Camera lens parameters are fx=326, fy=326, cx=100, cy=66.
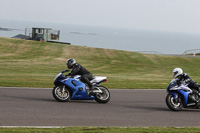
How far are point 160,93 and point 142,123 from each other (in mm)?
7117

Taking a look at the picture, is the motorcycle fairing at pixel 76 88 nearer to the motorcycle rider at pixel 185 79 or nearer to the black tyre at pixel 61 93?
the black tyre at pixel 61 93

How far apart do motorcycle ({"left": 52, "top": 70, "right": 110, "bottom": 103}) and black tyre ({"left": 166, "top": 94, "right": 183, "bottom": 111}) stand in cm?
241

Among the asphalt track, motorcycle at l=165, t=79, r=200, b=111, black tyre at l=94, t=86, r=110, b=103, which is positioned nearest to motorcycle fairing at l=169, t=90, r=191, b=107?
motorcycle at l=165, t=79, r=200, b=111

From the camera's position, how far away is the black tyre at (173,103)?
1085 cm

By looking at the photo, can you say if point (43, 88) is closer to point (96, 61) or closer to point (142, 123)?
point (142, 123)

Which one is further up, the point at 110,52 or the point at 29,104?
the point at 110,52

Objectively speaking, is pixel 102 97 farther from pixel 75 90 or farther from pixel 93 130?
pixel 93 130

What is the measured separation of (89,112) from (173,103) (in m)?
2.90

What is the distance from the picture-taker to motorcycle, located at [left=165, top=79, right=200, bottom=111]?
1087 centimetres

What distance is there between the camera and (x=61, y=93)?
39.4 feet

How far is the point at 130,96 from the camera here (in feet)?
46.6

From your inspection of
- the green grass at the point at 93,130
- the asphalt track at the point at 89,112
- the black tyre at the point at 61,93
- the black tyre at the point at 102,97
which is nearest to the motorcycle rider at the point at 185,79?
the asphalt track at the point at 89,112

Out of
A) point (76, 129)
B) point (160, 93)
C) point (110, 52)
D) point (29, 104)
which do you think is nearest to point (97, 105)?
point (29, 104)

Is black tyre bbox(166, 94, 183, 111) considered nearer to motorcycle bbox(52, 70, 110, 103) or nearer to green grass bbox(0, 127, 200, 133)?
motorcycle bbox(52, 70, 110, 103)
